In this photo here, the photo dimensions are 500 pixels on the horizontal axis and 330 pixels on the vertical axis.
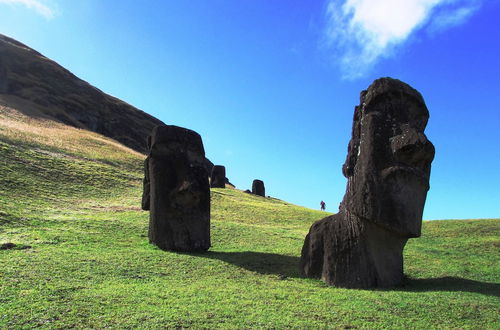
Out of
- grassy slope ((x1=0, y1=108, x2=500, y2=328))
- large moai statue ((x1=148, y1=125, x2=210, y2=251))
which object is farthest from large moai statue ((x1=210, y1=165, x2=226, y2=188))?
large moai statue ((x1=148, y1=125, x2=210, y2=251))

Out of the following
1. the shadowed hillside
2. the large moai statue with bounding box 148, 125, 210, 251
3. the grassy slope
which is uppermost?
the shadowed hillside

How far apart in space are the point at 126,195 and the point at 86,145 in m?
21.9

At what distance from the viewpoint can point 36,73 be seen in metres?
78.1

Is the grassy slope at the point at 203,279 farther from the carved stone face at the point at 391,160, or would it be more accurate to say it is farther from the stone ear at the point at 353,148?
the stone ear at the point at 353,148

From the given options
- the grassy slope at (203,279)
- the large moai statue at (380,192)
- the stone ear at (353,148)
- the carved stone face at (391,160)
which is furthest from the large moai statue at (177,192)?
the carved stone face at (391,160)

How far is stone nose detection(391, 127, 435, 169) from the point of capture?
9.12 metres

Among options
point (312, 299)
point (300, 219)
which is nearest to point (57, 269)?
point (312, 299)

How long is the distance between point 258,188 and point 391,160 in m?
41.4

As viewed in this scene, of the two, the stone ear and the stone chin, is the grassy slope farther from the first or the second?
the stone ear

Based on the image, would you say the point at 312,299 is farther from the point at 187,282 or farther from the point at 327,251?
the point at 187,282

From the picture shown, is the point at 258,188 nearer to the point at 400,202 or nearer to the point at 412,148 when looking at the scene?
the point at 400,202

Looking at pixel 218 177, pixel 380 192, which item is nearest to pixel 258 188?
pixel 218 177

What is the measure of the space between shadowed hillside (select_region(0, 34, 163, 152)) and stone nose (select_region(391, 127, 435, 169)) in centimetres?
6252

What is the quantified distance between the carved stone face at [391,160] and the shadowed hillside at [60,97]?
202 feet
